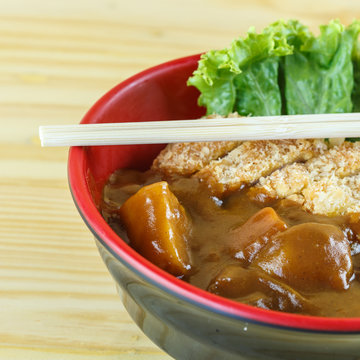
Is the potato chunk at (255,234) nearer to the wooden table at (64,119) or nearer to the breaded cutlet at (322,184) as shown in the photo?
the breaded cutlet at (322,184)

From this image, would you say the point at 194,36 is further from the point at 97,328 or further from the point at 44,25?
the point at 97,328

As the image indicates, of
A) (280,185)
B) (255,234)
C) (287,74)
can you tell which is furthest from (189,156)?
(287,74)

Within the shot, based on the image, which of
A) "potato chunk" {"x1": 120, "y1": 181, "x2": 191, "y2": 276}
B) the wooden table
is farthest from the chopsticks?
the wooden table

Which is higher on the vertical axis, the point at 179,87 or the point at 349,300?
the point at 179,87

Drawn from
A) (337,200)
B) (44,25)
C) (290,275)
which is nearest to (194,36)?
(44,25)

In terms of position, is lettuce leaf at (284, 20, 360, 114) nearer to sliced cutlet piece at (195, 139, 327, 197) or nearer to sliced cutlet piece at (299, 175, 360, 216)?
sliced cutlet piece at (195, 139, 327, 197)

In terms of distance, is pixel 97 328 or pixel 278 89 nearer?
pixel 97 328

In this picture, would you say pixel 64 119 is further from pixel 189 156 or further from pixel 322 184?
pixel 322 184
